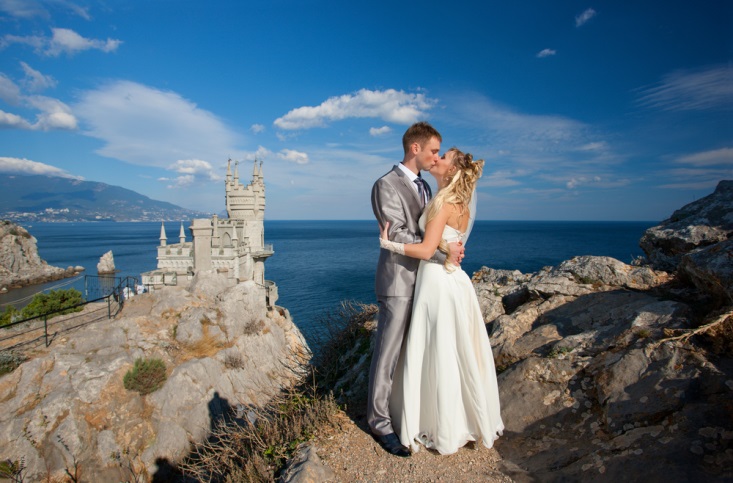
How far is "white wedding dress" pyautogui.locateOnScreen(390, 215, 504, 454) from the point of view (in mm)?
3641

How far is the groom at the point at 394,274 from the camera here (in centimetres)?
377

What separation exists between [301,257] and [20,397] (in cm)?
7106

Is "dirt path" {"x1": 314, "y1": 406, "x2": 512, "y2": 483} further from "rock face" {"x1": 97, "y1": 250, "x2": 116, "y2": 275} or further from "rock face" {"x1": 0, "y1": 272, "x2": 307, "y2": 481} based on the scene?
"rock face" {"x1": 97, "y1": 250, "x2": 116, "y2": 275}

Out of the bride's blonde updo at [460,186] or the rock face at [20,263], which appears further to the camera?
the rock face at [20,263]

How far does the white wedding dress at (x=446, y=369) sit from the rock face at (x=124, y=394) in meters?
3.39

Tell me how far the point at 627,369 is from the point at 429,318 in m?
2.02

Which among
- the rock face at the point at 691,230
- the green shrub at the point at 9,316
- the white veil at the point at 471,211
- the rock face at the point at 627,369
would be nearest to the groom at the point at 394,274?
the white veil at the point at 471,211

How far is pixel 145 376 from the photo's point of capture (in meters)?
12.8

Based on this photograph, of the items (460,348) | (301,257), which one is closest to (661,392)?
(460,348)

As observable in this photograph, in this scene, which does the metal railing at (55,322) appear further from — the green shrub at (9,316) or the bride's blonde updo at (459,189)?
the bride's blonde updo at (459,189)

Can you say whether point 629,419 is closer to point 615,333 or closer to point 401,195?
point 615,333

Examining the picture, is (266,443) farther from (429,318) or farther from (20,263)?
(20,263)

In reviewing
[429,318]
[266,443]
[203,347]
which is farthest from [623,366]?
[203,347]

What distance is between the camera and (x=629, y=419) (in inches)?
129
